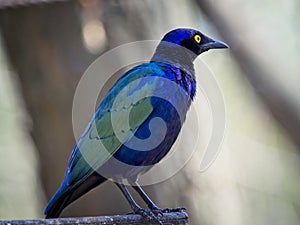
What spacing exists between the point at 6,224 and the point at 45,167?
319 centimetres

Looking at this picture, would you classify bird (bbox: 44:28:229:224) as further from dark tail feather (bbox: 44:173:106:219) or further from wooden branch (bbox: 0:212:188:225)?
wooden branch (bbox: 0:212:188:225)

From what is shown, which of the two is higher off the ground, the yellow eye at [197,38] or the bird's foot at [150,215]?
the yellow eye at [197,38]

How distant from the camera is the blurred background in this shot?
582 centimetres

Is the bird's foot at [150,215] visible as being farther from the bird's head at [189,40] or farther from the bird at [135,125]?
the bird's head at [189,40]

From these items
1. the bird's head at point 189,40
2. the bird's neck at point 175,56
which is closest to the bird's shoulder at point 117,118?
the bird's neck at point 175,56

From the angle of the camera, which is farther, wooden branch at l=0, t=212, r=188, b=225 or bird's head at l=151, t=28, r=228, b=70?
bird's head at l=151, t=28, r=228, b=70

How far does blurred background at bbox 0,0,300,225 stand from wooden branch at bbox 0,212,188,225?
86.2 inches

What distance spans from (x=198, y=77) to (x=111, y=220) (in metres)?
2.76

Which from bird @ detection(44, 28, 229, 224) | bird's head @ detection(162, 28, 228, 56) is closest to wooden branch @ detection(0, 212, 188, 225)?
bird @ detection(44, 28, 229, 224)

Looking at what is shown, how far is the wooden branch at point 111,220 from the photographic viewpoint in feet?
10.0

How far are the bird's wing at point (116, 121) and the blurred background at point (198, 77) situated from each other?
1713 mm

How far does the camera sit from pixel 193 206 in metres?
5.91

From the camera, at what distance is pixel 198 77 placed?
5797 millimetres

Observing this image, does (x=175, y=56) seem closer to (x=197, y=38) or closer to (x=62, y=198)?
(x=197, y=38)
